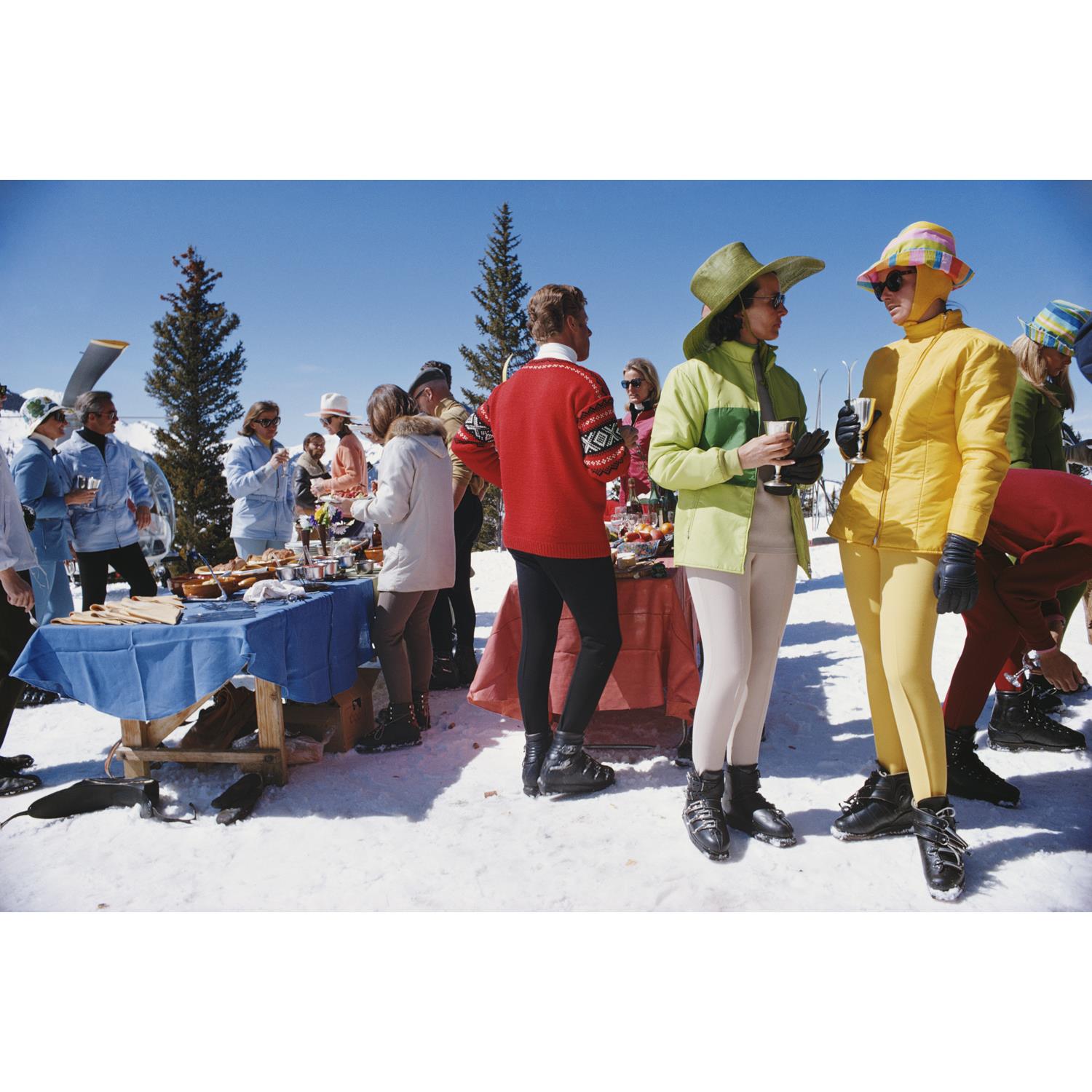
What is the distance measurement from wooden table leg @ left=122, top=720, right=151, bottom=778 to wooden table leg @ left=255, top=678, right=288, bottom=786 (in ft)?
1.70

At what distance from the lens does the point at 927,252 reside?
2.22 m

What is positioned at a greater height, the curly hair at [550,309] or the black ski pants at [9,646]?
the curly hair at [550,309]

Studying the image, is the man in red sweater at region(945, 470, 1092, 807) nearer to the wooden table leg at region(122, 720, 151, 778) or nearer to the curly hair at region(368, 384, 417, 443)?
the curly hair at region(368, 384, 417, 443)

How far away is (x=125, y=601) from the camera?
315 centimetres

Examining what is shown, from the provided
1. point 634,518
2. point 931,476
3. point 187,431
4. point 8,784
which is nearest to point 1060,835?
point 931,476

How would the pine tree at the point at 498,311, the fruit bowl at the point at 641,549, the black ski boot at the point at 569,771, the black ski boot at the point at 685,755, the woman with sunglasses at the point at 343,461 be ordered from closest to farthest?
the black ski boot at the point at 569,771 → the black ski boot at the point at 685,755 → the fruit bowl at the point at 641,549 → the woman with sunglasses at the point at 343,461 → the pine tree at the point at 498,311

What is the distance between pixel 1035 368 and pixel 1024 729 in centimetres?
163

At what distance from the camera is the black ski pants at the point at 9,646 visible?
124 inches

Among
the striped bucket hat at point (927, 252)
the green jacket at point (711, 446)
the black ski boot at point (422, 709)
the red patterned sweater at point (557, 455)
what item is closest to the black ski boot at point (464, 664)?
the black ski boot at point (422, 709)

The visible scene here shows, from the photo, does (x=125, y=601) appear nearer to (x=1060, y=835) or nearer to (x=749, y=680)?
(x=749, y=680)

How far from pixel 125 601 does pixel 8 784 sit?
100 cm

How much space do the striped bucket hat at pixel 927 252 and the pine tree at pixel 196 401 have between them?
25.4 metres

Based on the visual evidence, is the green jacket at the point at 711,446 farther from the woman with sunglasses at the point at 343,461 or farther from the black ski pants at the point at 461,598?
the woman with sunglasses at the point at 343,461

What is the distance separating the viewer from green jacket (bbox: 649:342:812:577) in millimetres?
2389
